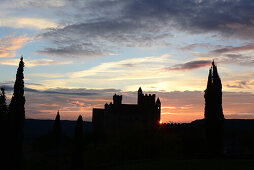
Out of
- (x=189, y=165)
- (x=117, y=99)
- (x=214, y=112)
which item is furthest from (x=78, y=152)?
(x=117, y=99)

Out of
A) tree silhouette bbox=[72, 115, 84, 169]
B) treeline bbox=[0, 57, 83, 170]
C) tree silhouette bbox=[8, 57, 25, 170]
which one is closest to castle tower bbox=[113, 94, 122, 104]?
tree silhouette bbox=[72, 115, 84, 169]

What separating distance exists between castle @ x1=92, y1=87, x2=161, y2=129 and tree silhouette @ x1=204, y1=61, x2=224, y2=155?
53.8 metres

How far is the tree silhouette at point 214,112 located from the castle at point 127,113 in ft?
177

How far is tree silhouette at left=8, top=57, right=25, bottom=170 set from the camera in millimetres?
41562

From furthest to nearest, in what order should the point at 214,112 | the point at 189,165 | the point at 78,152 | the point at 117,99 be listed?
the point at 117,99 < the point at 78,152 < the point at 214,112 < the point at 189,165

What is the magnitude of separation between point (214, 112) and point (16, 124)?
27004mm

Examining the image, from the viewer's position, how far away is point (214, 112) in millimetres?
41188

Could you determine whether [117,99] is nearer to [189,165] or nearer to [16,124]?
[16,124]

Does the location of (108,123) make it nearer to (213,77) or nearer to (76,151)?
(76,151)

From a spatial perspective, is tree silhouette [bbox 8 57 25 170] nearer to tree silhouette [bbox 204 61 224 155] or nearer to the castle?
tree silhouette [bbox 204 61 224 155]

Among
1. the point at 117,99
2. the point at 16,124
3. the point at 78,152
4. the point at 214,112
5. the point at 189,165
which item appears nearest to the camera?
the point at 189,165

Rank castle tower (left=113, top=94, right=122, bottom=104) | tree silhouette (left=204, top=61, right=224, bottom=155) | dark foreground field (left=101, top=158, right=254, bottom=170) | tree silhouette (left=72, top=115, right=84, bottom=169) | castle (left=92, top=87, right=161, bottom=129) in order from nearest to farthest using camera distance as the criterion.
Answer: dark foreground field (left=101, top=158, right=254, bottom=170), tree silhouette (left=204, top=61, right=224, bottom=155), tree silhouette (left=72, top=115, right=84, bottom=169), castle (left=92, top=87, right=161, bottom=129), castle tower (left=113, top=94, right=122, bottom=104)

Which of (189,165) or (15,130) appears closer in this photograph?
(189,165)

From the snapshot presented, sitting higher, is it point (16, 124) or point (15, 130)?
point (16, 124)
